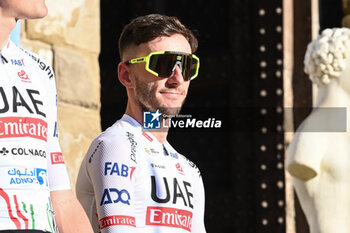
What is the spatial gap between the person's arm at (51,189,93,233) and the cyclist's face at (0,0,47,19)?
0.53 meters

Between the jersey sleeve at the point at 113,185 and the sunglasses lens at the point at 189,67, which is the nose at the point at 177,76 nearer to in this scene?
the sunglasses lens at the point at 189,67

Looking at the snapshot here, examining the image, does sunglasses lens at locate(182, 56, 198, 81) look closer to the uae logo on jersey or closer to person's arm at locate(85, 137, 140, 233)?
the uae logo on jersey

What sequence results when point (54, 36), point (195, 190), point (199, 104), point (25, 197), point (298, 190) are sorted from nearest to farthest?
point (25, 197) < point (195, 190) < point (54, 36) < point (298, 190) < point (199, 104)

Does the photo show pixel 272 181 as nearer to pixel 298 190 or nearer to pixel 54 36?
pixel 298 190

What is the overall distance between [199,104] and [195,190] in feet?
11.1

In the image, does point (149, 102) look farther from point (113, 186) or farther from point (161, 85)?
point (113, 186)

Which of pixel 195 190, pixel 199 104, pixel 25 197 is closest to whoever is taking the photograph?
pixel 25 197

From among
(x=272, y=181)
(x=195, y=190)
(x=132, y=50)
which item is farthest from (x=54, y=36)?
(x=272, y=181)

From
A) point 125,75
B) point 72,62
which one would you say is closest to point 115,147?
point 125,75

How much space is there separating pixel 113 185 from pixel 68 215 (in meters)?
0.35

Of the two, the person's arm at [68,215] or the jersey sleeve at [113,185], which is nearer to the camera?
the person's arm at [68,215]

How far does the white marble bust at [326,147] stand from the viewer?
5.04 metres

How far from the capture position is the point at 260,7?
21.2 feet

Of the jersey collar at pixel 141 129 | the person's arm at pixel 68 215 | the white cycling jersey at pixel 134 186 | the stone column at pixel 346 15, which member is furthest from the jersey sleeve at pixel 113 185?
the stone column at pixel 346 15
